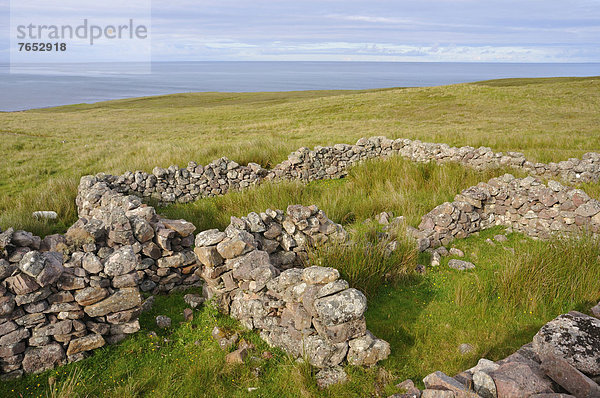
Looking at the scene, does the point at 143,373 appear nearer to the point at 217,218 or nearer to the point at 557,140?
the point at 217,218

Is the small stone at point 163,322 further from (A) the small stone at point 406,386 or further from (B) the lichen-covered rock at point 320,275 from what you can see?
(A) the small stone at point 406,386

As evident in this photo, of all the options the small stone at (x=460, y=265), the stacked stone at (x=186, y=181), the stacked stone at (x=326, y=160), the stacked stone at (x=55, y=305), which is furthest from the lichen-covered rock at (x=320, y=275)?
the stacked stone at (x=326, y=160)

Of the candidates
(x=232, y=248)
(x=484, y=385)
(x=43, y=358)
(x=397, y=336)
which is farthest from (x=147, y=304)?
(x=484, y=385)

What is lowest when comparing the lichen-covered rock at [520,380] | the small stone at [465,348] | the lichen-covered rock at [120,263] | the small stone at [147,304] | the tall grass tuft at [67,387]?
the tall grass tuft at [67,387]

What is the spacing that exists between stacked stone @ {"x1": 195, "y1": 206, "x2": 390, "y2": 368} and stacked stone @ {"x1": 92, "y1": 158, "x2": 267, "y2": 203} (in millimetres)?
6607

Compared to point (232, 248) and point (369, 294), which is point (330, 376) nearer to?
point (369, 294)

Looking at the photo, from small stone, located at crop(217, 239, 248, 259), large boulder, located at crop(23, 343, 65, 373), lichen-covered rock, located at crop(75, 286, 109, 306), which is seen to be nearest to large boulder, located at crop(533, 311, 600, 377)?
small stone, located at crop(217, 239, 248, 259)

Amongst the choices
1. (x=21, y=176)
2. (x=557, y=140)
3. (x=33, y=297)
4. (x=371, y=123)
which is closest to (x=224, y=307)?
(x=33, y=297)

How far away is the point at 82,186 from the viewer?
11016mm

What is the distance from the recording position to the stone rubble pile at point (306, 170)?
40.2 ft

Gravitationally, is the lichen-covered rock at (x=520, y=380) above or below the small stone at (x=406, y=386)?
above

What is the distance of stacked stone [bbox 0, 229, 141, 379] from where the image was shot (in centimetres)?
476

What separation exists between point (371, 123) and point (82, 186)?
25.3 m

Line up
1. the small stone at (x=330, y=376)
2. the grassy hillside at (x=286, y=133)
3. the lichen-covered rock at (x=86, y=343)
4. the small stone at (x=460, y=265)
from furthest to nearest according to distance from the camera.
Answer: the grassy hillside at (x=286, y=133), the small stone at (x=460, y=265), the lichen-covered rock at (x=86, y=343), the small stone at (x=330, y=376)
